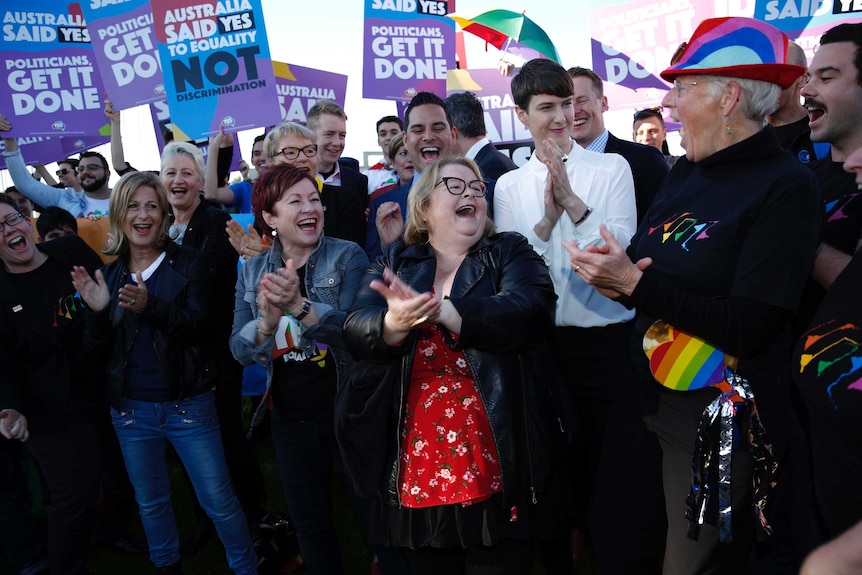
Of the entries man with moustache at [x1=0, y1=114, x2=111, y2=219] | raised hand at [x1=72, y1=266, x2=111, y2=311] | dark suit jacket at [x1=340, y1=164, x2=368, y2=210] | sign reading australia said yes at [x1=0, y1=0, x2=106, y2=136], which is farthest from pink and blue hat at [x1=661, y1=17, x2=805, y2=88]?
sign reading australia said yes at [x1=0, y1=0, x2=106, y2=136]

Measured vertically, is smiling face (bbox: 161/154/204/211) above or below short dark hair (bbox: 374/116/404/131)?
below

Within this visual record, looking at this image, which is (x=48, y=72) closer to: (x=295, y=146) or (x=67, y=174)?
(x=67, y=174)

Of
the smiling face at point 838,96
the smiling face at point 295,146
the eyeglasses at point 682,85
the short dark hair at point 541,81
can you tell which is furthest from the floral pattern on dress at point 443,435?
the smiling face at point 295,146

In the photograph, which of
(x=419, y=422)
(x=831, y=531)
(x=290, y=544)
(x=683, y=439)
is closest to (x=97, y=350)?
(x=290, y=544)

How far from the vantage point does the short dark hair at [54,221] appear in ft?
16.2

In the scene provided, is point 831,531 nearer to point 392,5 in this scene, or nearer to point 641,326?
point 641,326

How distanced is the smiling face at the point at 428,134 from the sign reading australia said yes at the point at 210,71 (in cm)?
212

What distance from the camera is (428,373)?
2.47m

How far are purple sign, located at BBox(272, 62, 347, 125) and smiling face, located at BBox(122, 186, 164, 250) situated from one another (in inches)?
204

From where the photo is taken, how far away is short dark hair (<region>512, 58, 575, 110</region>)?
10.8 feet

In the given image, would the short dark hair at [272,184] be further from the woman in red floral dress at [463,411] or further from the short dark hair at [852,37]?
the short dark hair at [852,37]

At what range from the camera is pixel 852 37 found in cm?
262

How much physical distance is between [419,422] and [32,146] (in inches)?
293

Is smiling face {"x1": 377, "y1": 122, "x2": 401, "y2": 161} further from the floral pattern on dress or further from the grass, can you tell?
the floral pattern on dress
